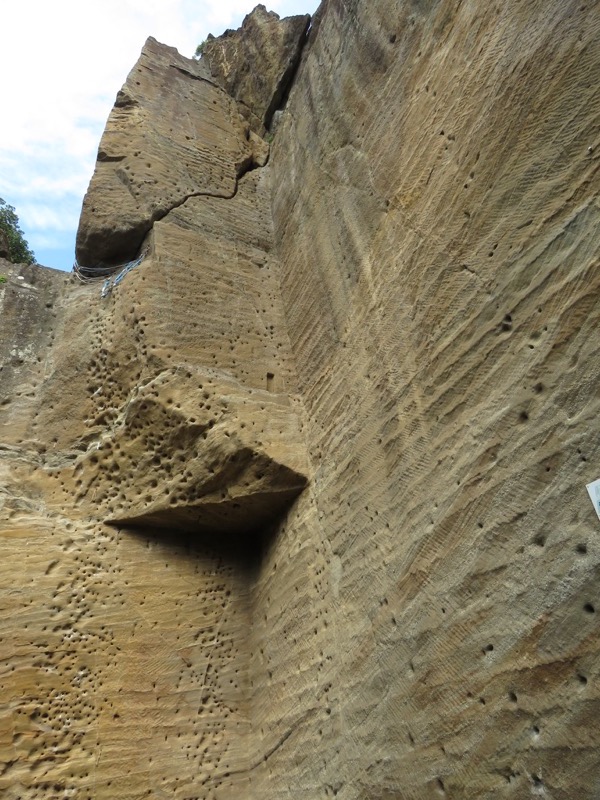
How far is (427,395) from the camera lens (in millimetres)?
3236

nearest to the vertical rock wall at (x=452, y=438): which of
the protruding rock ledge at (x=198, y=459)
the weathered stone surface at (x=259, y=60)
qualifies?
the protruding rock ledge at (x=198, y=459)

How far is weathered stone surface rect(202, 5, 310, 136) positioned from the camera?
6453 millimetres

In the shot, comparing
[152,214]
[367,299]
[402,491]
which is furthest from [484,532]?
[152,214]

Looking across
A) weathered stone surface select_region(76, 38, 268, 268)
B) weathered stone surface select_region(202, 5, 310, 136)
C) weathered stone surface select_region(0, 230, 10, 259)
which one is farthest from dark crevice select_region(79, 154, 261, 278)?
weathered stone surface select_region(202, 5, 310, 136)

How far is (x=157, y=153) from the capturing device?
18.6ft

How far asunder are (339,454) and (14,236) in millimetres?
7791

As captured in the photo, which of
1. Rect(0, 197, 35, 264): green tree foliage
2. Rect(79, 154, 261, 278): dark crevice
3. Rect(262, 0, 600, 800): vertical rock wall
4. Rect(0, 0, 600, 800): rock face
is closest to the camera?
Rect(262, 0, 600, 800): vertical rock wall

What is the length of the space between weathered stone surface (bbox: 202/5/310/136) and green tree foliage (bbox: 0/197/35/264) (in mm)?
3910

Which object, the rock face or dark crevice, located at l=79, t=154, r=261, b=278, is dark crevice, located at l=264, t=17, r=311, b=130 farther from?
dark crevice, located at l=79, t=154, r=261, b=278

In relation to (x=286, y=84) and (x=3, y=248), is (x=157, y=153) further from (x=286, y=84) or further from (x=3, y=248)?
(x=3, y=248)

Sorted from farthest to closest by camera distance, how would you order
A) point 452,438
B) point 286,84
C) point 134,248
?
1. point 286,84
2. point 134,248
3. point 452,438

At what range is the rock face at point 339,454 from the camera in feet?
8.28

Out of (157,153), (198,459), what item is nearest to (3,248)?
(157,153)

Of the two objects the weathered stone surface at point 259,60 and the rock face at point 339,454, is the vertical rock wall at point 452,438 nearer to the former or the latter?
the rock face at point 339,454
